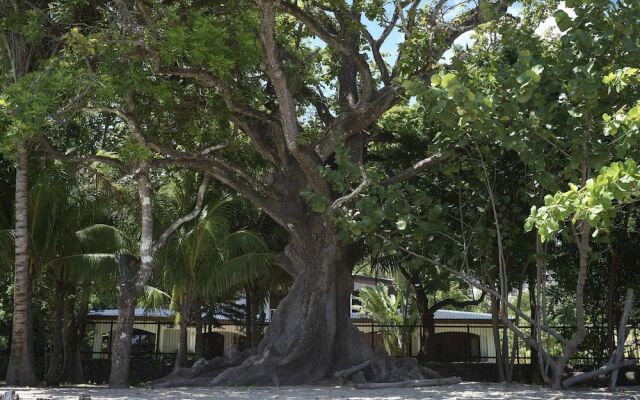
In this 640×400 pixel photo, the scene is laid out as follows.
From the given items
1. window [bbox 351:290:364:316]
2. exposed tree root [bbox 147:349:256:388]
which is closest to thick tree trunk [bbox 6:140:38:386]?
exposed tree root [bbox 147:349:256:388]

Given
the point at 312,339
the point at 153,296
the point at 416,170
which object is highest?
the point at 416,170

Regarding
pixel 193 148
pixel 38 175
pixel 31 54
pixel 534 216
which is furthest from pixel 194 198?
pixel 534 216

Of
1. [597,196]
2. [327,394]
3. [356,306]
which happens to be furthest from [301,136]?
[356,306]

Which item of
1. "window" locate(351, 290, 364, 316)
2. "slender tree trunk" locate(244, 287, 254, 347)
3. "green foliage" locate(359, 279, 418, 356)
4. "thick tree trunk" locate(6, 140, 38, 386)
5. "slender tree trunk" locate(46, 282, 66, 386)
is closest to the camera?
"thick tree trunk" locate(6, 140, 38, 386)

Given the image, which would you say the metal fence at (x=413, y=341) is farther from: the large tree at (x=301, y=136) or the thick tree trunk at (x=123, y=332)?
the thick tree trunk at (x=123, y=332)

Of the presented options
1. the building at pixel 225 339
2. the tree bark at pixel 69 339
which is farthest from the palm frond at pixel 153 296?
the tree bark at pixel 69 339

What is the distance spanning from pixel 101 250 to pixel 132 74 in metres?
5.92

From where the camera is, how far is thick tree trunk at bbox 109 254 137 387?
46.0 ft

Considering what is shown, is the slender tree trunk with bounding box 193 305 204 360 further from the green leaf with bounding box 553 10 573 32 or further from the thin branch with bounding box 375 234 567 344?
the green leaf with bounding box 553 10 573 32

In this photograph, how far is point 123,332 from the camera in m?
14.2

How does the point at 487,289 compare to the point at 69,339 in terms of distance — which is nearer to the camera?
the point at 487,289

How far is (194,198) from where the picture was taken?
19281 millimetres

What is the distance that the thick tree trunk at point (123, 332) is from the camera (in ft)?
46.0

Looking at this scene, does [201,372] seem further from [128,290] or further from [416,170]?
[416,170]
